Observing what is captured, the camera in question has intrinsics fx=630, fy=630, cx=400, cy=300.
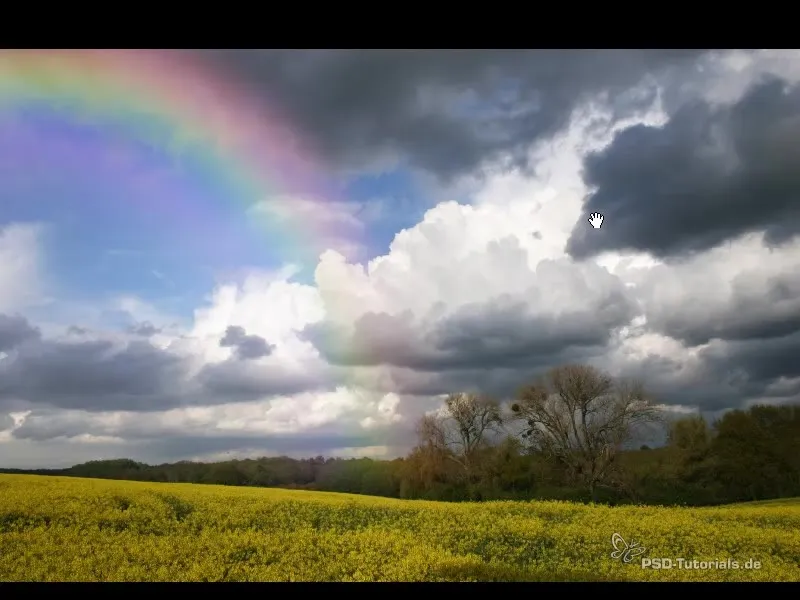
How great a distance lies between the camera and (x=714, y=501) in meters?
7.82

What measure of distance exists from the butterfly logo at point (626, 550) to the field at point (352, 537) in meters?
0.04

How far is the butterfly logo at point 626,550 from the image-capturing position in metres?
7.05

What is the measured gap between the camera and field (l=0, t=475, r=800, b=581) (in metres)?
7.00

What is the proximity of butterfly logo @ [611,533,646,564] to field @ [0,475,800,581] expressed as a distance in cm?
4

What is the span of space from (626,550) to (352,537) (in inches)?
124

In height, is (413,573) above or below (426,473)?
below
